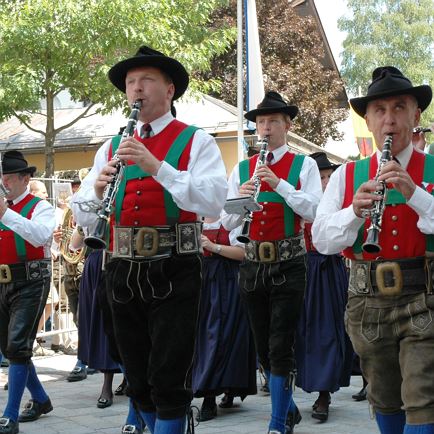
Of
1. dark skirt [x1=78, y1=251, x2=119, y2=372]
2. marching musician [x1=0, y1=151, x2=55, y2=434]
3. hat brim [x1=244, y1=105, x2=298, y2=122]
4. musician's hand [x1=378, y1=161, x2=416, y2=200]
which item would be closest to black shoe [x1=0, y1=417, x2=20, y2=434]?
marching musician [x1=0, y1=151, x2=55, y2=434]

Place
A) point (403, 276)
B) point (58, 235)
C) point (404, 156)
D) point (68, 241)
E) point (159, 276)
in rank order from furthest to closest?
1. point (68, 241)
2. point (58, 235)
3. point (159, 276)
4. point (404, 156)
5. point (403, 276)

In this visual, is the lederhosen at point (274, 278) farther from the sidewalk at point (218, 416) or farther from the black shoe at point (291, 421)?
the sidewalk at point (218, 416)

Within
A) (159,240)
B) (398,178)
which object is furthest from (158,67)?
(398,178)

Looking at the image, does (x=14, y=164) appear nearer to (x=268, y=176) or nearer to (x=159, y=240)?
(x=268, y=176)

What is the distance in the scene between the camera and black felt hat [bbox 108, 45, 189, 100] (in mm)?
4816

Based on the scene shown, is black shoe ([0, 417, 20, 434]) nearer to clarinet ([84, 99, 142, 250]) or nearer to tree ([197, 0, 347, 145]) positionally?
clarinet ([84, 99, 142, 250])

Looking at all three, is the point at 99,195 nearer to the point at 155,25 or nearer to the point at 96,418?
the point at 96,418

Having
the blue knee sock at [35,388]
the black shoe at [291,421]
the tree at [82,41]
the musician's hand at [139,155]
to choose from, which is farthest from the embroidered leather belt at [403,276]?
the tree at [82,41]

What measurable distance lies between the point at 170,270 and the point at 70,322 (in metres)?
8.00

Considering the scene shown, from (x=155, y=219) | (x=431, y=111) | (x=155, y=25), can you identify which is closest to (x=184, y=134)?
(x=155, y=219)

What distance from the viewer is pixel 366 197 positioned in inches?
165

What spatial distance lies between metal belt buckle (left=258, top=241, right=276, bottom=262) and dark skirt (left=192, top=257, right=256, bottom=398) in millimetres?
1171

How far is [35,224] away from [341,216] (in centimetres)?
294

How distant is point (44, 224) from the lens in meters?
6.70
